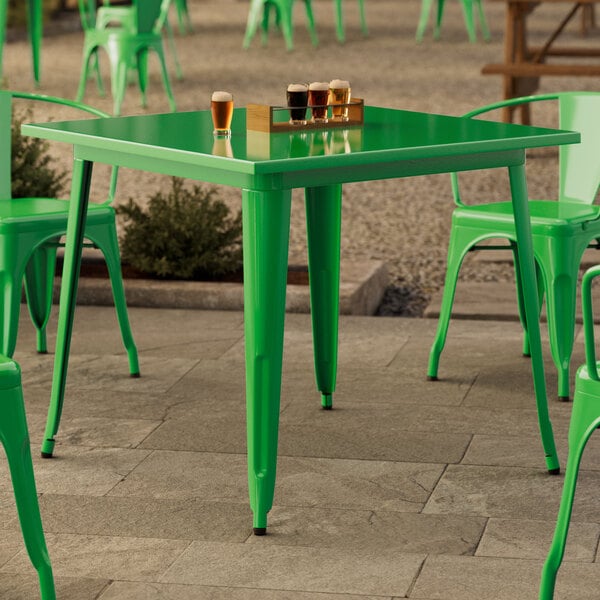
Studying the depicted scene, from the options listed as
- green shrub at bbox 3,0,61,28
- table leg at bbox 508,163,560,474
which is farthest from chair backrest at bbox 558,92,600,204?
green shrub at bbox 3,0,61,28

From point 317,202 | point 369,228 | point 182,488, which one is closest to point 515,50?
point 369,228

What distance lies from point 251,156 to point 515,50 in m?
5.25

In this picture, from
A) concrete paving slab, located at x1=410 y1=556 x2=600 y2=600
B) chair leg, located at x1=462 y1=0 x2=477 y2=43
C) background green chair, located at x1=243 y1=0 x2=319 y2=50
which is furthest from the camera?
chair leg, located at x1=462 y1=0 x2=477 y2=43

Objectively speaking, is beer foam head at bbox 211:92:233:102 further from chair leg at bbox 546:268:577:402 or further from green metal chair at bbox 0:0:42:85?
green metal chair at bbox 0:0:42:85

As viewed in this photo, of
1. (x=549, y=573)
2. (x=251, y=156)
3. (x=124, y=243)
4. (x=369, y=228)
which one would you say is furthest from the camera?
(x=369, y=228)

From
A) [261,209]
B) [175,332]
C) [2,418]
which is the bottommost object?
[175,332]

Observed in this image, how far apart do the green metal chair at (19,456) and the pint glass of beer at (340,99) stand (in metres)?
1.07

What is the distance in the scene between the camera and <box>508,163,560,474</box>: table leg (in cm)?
307

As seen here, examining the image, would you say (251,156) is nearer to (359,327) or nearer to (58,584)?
(58,584)

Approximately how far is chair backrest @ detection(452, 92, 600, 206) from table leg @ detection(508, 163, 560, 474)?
0.75 meters

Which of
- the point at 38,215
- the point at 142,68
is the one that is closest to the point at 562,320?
the point at 38,215

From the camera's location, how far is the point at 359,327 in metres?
4.39

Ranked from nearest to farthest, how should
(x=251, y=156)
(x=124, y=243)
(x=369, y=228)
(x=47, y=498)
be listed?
(x=251, y=156) → (x=47, y=498) → (x=124, y=243) → (x=369, y=228)

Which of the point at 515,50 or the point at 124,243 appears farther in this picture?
the point at 515,50
